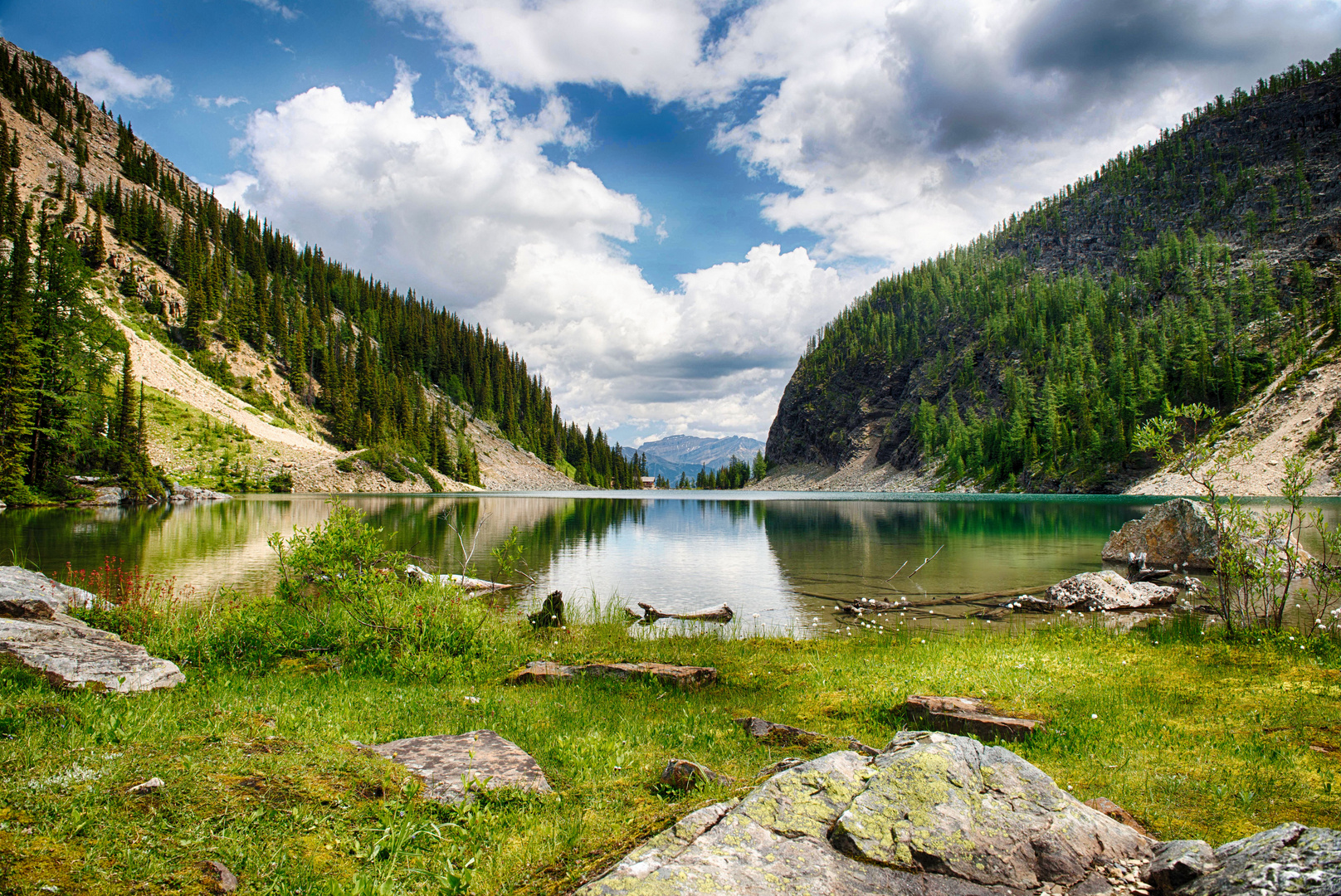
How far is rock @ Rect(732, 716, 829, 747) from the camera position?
25.7 ft

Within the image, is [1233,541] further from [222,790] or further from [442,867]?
[222,790]

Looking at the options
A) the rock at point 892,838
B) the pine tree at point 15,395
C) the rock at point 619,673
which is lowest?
the rock at point 619,673

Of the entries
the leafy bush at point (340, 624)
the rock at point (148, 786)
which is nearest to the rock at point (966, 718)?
the leafy bush at point (340, 624)

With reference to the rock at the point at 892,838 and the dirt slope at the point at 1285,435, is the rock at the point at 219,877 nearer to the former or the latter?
the rock at the point at 892,838

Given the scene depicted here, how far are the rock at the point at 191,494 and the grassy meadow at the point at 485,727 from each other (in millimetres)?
69880

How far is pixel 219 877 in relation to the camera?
157 inches

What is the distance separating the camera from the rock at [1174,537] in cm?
2833

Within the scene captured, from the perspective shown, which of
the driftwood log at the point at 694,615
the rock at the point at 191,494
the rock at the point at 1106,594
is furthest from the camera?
the rock at the point at 191,494

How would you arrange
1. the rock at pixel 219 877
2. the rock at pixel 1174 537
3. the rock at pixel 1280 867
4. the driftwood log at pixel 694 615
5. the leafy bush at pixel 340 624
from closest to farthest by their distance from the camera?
the rock at pixel 1280 867 < the rock at pixel 219 877 < the leafy bush at pixel 340 624 < the driftwood log at pixel 694 615 < the rock at pixel 1174 537

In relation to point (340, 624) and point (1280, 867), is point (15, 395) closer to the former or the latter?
point (340, 624)

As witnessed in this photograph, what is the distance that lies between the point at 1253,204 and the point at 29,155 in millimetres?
327564

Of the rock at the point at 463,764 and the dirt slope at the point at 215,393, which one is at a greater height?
the dirt slope at the point at 215,393

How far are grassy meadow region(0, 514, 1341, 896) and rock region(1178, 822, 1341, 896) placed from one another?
2.57 metres

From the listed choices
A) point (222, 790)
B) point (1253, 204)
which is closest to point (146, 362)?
point (222, 790)
